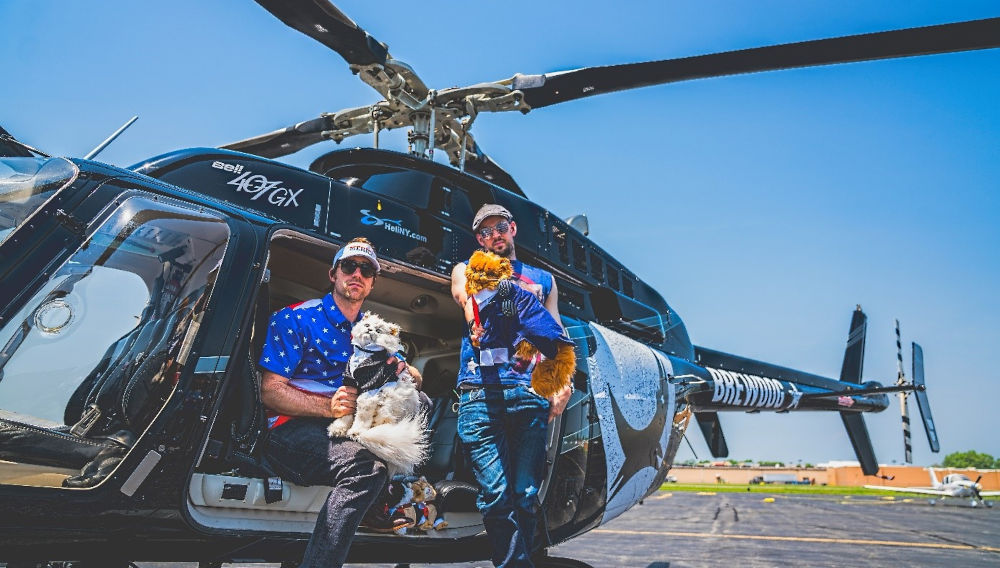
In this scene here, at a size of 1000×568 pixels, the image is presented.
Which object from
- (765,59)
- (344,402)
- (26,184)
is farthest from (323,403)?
(765,59)

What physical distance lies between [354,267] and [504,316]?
0.76m

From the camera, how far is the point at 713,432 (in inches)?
390

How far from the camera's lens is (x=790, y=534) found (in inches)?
409

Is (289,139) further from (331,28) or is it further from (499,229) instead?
(499,229)

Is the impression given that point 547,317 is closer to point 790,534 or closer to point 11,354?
point 11,354

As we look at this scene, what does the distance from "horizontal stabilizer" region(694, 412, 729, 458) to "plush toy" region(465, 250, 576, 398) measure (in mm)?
7283

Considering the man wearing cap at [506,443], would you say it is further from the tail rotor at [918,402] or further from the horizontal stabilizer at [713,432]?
the tail rotor at [918,402]

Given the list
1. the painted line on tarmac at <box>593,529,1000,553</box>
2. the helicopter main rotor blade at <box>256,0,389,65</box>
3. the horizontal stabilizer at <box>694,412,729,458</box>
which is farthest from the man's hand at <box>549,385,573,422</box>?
the painted line on tarmac at <box>593,529,1000,553</box>

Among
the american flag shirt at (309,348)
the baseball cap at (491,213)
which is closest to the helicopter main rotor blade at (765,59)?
the baseball cap at (491,213)

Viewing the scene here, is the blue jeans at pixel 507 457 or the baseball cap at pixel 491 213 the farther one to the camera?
the baseball cap at pixel 491 213

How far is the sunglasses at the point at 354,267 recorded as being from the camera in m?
→ 2.89

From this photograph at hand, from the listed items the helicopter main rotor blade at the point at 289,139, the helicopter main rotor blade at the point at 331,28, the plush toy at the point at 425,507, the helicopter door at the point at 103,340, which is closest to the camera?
the helicopter door at the point at 103,340

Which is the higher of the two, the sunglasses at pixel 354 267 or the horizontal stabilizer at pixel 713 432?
the sunglasses at pixel 354 267

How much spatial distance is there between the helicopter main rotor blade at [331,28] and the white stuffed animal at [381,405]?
228 cm
